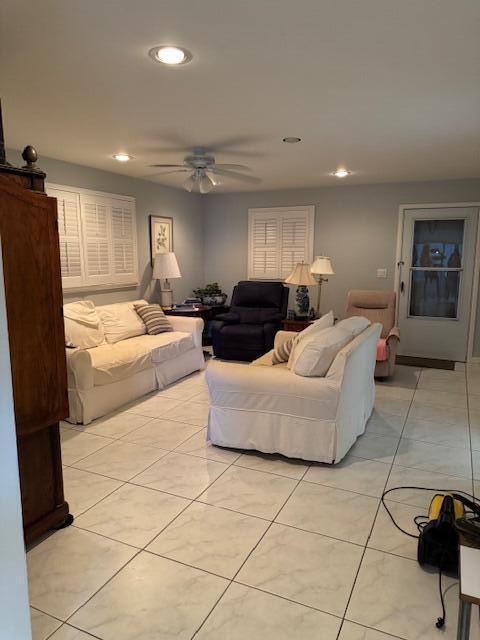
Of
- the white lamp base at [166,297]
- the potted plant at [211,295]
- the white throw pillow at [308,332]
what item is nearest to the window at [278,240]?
the potted plant at [211,295]

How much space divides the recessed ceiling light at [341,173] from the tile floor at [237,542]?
285cm

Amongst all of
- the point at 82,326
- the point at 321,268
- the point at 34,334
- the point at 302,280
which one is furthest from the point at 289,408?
the point at 321,268

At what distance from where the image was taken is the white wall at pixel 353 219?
18.4ft

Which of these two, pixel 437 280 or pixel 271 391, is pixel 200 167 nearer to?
pixel 271 391

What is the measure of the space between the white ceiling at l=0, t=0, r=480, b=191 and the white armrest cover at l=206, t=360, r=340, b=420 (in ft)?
5.75

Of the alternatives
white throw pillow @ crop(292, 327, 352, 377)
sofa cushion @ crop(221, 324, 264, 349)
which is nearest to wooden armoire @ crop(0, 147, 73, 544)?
white throw pillow @ crop(292, 327, 352, 377)

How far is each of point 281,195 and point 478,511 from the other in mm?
5206

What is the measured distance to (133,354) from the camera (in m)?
4.11

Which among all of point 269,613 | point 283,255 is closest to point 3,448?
point 269,613

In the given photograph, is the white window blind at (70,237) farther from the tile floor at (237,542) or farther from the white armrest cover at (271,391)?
the white armrest cover at (271,391)

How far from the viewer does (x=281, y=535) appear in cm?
225

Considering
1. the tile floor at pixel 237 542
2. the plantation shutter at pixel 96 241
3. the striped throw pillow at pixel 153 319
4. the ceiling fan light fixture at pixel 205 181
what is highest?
the ceiling fan light fixture at pixel 205 181

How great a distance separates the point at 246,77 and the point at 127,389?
288 centimetres

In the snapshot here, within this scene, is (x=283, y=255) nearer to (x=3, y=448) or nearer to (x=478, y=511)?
(x=478, y=511)
